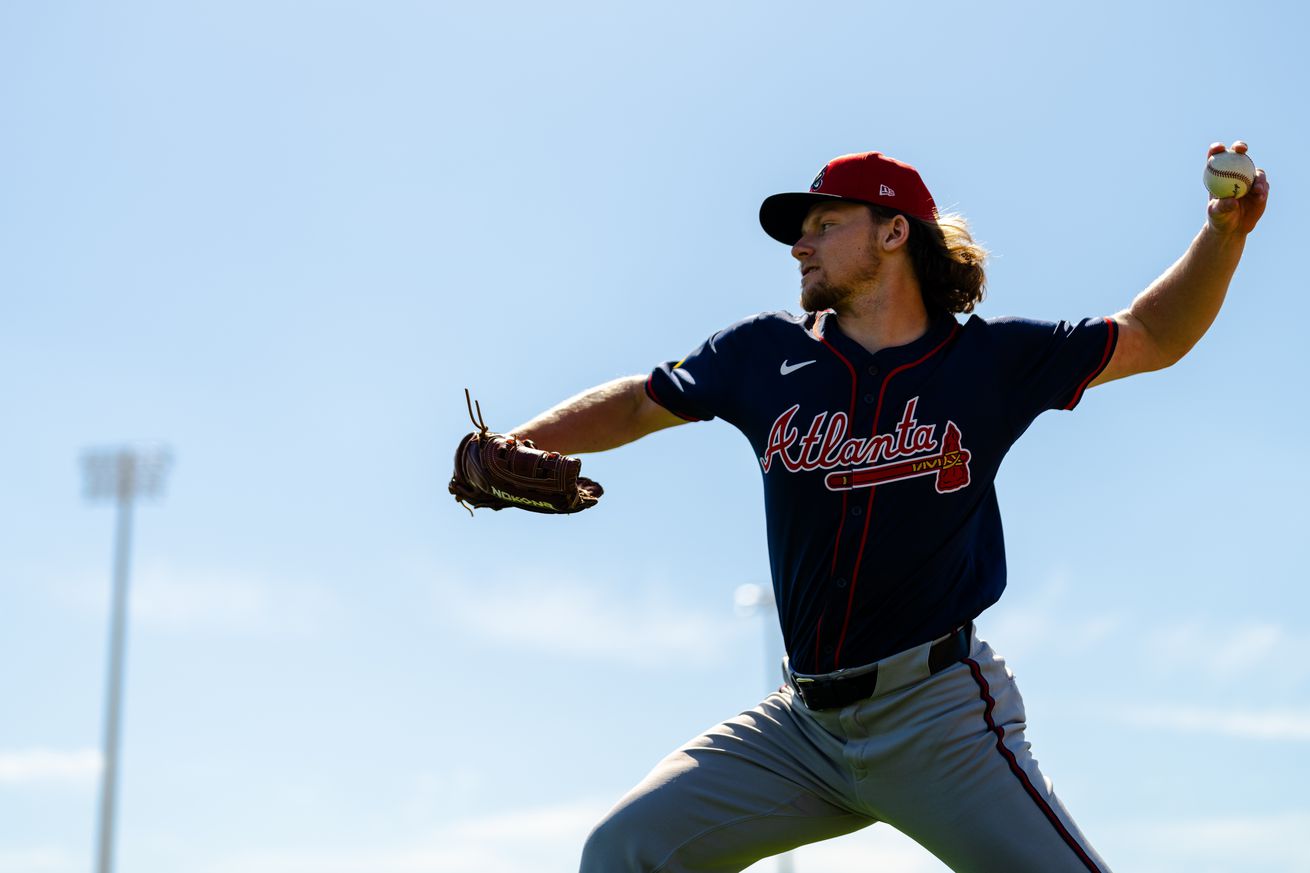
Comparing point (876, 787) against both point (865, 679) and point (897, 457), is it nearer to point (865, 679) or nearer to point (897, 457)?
point (865, 679)

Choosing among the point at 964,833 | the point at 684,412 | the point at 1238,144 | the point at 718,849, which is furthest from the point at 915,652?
the point at 1238,144

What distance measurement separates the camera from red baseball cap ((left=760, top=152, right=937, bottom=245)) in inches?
210

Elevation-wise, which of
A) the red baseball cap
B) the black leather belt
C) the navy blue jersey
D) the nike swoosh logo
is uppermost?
the red baseball cap

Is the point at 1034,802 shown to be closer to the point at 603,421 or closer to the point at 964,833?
the point at 964,833

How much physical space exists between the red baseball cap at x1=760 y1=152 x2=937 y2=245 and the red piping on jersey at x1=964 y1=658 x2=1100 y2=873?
5.48ft

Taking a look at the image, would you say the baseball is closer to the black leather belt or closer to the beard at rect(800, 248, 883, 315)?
the beard at rect(800, 248, 883, 315)

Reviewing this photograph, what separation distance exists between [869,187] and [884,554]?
1389mm

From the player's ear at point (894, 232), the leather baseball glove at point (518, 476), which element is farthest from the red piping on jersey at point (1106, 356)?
the leather baseball glove at point (518, 476)

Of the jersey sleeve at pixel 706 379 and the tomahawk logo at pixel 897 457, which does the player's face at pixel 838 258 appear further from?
the tomahawk logo at pixel 897 457

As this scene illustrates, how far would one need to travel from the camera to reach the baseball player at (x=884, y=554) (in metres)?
4.54

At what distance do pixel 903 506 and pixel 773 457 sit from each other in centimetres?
46

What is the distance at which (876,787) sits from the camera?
4629 mm

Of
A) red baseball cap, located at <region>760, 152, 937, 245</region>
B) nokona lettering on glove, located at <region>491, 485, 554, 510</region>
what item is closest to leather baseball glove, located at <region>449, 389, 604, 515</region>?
nokona lettering on glove, located at <region>491, 485, 554, 510</region>

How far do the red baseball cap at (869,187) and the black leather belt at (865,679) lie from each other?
156cm
